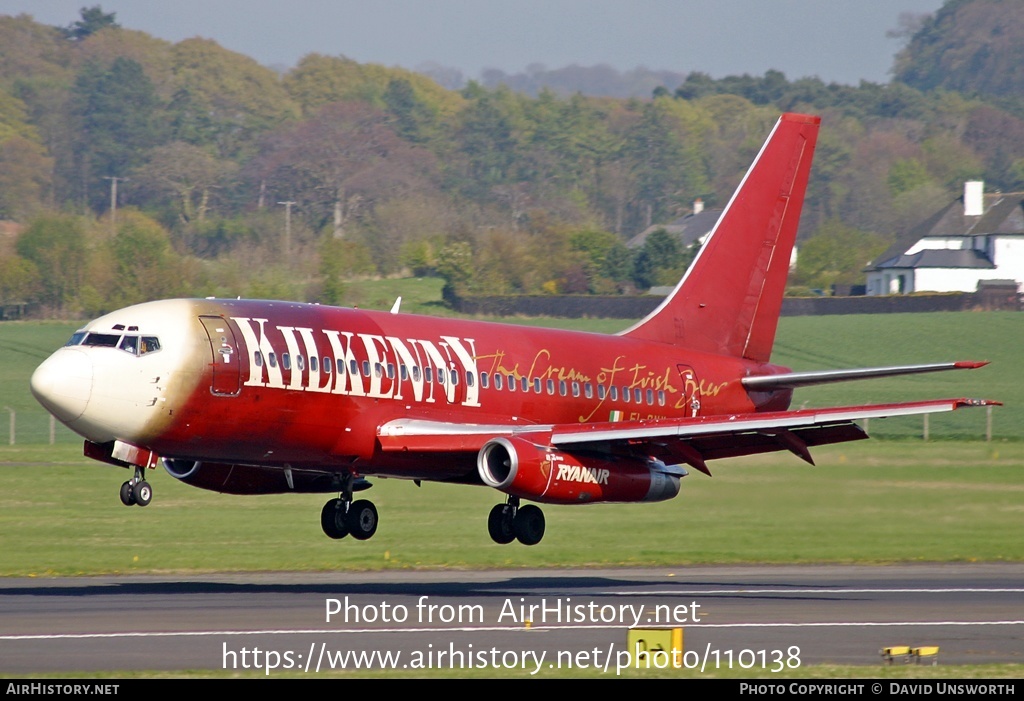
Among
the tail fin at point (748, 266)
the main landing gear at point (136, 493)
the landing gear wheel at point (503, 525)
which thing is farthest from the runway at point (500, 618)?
the tail fin at point (748, 266)

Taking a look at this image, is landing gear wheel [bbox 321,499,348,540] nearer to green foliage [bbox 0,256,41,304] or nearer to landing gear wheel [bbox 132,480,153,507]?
landing gear wheel [bbox 132,480,153,507]

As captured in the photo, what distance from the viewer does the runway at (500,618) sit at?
2534 centimetres

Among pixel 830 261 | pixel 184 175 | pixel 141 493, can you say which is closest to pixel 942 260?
pixel 830 261

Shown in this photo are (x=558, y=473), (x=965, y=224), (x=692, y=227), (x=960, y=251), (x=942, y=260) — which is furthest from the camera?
(x=692, y=227)

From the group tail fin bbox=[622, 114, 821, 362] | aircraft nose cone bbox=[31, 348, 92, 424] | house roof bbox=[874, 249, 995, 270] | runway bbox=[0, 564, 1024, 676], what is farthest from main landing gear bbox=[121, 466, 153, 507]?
house roof bbox=[874, 249, 995, 270]

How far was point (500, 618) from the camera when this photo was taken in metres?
30.4

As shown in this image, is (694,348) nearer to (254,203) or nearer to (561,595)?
(561,595)

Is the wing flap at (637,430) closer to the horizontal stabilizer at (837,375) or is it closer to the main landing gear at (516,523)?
the horizontal stabilizer at (837,375)

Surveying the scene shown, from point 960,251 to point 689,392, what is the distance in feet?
363

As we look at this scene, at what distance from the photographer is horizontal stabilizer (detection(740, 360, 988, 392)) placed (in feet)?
113

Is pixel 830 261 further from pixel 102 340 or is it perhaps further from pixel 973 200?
pixel 102 340

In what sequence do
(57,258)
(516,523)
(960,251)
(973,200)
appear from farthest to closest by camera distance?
(973,200) < (960,251) < (57,258) < (516,523)

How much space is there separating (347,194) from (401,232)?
112 ft

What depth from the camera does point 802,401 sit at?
8925 centimetres
